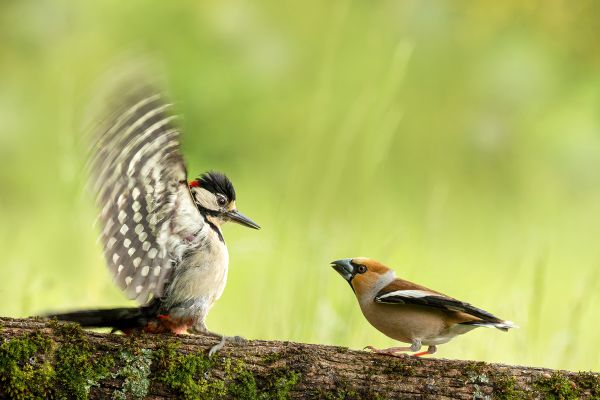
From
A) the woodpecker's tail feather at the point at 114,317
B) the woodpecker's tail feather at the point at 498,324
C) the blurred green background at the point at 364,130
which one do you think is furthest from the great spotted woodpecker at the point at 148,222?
the blurred green background at the point at 364,130

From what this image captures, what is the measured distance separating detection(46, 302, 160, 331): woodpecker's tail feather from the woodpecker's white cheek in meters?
0.60

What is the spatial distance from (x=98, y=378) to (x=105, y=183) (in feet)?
2.26

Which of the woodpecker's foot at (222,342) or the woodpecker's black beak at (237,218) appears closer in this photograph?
the woodpecker's foot at (222,342)

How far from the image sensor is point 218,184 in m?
4.00

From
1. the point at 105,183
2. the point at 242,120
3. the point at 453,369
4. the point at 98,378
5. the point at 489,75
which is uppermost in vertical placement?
the point at 489,75

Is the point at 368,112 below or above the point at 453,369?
above

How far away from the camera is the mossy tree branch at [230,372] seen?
308 cm

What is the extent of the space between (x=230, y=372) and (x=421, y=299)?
76 centimetres

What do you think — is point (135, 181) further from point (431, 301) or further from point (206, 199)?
point (431, 301)

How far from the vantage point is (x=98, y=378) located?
122 inches

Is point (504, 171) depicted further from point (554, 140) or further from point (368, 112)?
point (368, 112)

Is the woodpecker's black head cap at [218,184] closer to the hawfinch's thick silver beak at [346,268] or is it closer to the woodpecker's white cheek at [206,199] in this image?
the woodpecker's white cheek at [206,199]

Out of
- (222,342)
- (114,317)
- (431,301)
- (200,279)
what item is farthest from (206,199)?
(431,301)

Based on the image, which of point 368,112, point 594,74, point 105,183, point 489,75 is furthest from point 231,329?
point 594,74
